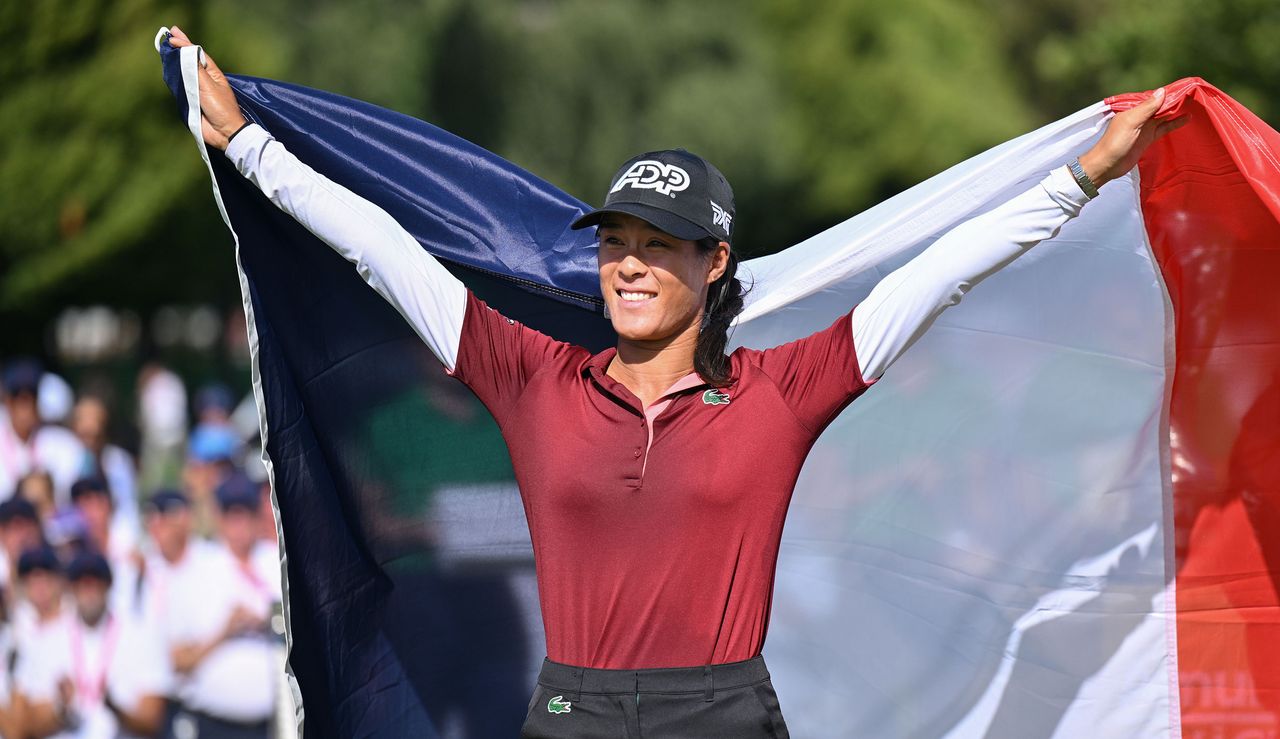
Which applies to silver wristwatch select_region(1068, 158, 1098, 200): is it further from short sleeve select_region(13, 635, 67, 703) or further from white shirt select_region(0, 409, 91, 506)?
white shirt select_region(0, 409, 91, 506)

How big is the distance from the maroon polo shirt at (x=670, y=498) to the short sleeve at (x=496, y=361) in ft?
0.26

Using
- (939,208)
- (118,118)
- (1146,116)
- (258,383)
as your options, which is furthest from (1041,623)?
(118,118)

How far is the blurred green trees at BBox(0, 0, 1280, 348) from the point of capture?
68.7 ft

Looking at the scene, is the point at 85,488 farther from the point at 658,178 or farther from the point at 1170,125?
the point at 1170,125

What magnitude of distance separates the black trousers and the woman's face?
78cm

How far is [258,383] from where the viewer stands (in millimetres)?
4312

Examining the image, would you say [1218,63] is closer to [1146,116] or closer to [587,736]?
[1146,116]

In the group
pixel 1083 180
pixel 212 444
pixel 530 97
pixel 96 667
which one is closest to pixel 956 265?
pixel 1083 180

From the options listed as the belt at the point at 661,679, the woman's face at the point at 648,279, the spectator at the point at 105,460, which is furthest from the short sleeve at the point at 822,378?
the spectator at the point at 105,460

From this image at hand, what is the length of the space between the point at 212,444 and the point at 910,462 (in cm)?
798

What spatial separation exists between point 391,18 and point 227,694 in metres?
20.5

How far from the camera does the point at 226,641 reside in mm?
7633

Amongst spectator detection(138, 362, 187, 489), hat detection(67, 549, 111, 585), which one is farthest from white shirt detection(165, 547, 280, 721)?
spectator detection(138, 362, 187, 489)

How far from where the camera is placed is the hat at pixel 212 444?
1105cm
